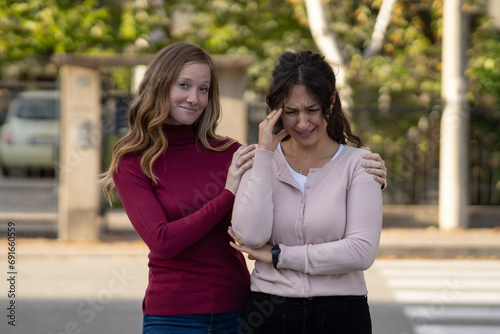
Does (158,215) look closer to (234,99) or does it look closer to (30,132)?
(234,99)

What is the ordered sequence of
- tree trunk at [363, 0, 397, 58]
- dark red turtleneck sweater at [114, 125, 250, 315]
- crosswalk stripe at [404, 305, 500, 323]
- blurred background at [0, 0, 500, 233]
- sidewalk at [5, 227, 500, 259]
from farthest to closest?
tree trunk at [363, 0, 397, 58]
blurred background at [0, 0, 500, 233]
sidewalk at [5, 227, 500, 259]
crosswalk stripe at [404, 305, 500, 323]
dark red turtleneck sweater at [114, 125, 250, 315]

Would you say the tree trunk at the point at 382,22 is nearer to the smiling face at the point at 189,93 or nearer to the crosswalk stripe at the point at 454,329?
the crosswalk stripe at the point at 454,329

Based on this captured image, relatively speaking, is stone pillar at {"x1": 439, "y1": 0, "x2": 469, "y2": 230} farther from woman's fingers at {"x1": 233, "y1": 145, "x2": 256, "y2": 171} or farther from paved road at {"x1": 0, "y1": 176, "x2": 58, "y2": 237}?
woman's fingers at {"x1": 233, "y1": 145, "x2": 256, "y2": 171}

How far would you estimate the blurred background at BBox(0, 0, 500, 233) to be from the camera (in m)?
11.9

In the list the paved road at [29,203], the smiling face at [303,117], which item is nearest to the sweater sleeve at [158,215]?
the smiling face at [303,117]

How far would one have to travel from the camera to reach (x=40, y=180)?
→ 38.5 feet

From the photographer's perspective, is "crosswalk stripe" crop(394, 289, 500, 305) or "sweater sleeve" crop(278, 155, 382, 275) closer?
"sweater sleeve" crop(278, 155, 382, 275)

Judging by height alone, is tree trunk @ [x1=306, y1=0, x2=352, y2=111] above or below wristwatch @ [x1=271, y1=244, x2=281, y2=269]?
above

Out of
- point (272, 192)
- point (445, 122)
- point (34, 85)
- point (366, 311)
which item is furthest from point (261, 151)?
point (445, 122)

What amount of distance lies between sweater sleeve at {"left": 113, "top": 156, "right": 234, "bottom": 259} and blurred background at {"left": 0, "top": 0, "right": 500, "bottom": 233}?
7805 mm

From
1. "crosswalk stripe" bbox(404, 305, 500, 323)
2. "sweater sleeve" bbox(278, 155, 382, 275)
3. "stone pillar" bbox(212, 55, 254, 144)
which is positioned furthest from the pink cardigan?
"stone pillar" bbox(212, 55, 254, 144)

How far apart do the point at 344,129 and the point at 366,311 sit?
70 cm

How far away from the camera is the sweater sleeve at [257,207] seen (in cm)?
258

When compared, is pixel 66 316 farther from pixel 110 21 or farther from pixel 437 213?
pixel 110 21
